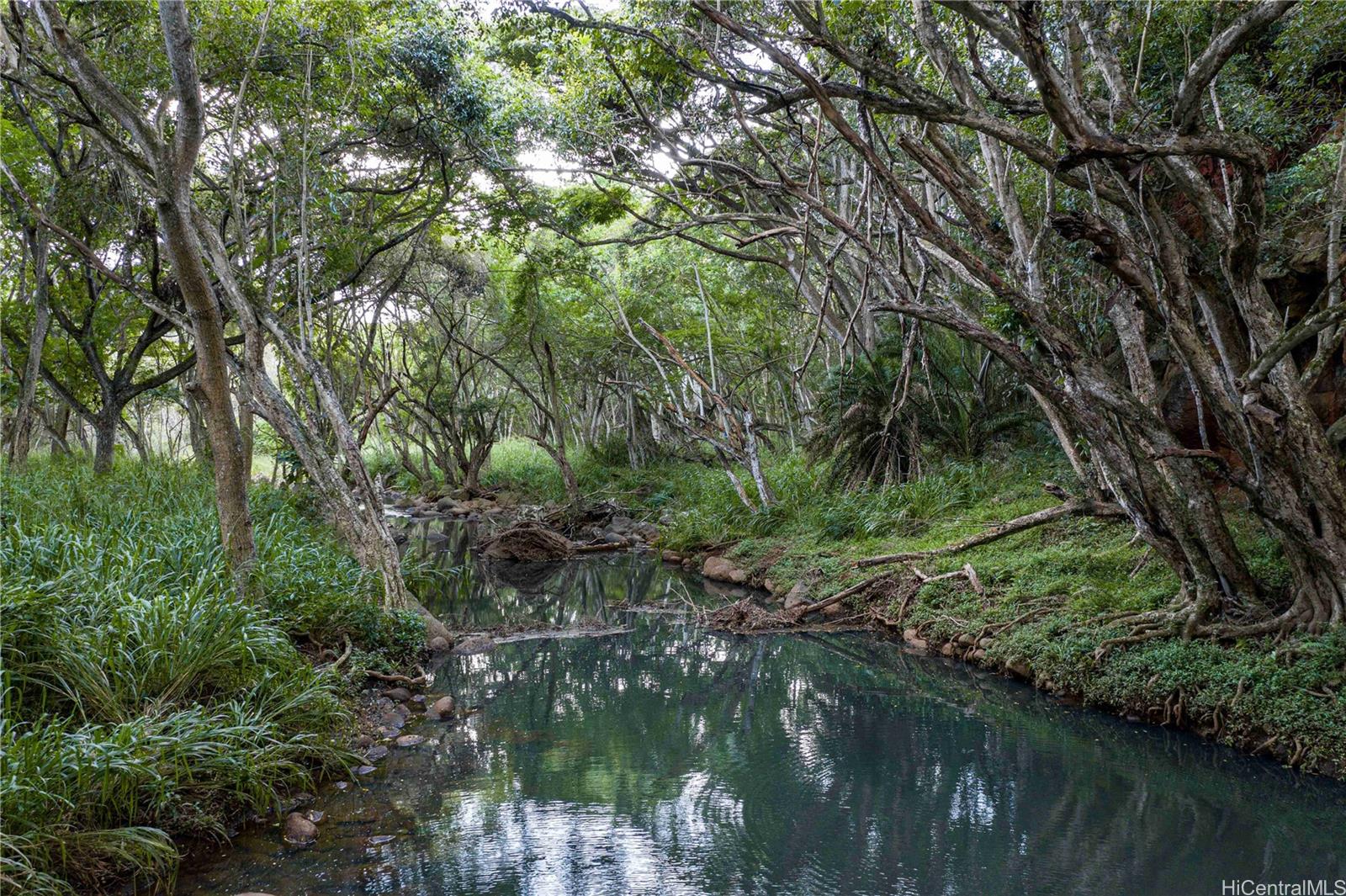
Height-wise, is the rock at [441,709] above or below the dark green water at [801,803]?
above

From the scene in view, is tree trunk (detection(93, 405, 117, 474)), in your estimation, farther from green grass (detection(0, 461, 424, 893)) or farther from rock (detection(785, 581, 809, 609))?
rock (detection(785, 581, 809, 609))

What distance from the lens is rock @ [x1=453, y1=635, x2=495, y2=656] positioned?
8.28m

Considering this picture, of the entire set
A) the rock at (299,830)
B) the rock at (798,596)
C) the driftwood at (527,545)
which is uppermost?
the driftwood at (527,545)

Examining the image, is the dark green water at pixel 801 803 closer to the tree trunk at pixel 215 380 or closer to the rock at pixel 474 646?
the rock at pixel 474 646

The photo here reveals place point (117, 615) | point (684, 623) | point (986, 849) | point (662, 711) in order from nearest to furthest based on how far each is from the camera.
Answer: point (986, 849), point (117, 615), point (662, 711), point (684, 623)

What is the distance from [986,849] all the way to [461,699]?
4.34 meters

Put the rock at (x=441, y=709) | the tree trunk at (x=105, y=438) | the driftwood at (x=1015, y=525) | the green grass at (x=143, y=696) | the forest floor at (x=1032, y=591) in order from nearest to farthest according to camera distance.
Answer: the green grass at (x=143, y=696) < the forest floor at (x=1032, y=591) < the rock at (x=441, y=709) < the driftwood at (x=1015, y=525) < the tree trunk at (x=105, y=438)

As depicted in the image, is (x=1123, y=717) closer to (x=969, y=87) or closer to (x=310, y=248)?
(x=969, y=87)

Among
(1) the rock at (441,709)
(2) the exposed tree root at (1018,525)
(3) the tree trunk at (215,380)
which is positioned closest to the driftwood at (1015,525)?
(2) the exposed tree root at (1018,525)

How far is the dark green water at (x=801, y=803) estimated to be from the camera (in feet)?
13.4

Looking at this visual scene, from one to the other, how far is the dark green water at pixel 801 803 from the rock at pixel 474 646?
77cm

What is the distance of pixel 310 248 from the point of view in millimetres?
10953

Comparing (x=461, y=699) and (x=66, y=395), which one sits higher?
(x=66, y=395)

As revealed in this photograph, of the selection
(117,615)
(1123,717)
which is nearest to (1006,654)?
(1123,717)
